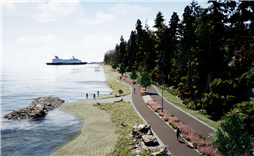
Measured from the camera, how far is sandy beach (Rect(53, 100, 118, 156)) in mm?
19984

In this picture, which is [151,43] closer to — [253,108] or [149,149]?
[253,108]

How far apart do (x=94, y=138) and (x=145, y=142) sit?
29.8 feet

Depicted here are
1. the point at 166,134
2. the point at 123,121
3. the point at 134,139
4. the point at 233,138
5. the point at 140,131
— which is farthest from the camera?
the point at 123,121

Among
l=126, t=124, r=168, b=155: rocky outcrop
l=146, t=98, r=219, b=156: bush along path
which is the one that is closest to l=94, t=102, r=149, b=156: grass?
l=126, t=124, r=168, b=155: rocky outcrop

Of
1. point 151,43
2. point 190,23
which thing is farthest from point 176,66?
point 151,43

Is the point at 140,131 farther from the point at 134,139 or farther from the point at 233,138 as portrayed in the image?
the point at 233,138

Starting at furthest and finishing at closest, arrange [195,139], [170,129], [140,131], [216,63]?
[216,63], [170,129], [140,131], [195,139]

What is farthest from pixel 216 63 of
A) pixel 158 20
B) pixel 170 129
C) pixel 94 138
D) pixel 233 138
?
pixel 158 20

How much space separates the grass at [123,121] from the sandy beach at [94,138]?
0.91 meters

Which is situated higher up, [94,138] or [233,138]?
[233,138]

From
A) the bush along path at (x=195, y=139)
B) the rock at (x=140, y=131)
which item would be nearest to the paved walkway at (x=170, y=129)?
the bush along path at (x=195, y=139)

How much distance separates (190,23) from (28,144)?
137 feet

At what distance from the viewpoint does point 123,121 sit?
28219 millimetres

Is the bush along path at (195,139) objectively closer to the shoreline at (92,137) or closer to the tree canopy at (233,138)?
the tree canopy at (233,138)
